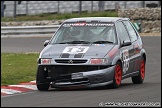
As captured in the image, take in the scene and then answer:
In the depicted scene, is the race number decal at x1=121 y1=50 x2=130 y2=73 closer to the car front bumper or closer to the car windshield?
the car windshield

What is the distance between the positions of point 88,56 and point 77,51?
0.30 m

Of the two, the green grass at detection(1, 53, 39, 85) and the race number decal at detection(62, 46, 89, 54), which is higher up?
the race number decal at detection(62, 46, 89, 54)

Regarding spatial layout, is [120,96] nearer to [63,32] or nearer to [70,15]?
[63,32]

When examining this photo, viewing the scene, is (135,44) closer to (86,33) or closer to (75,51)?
(86,33)

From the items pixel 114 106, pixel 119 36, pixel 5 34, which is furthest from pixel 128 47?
pixel 5 34

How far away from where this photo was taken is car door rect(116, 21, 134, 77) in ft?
47.5

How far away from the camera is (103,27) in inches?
582

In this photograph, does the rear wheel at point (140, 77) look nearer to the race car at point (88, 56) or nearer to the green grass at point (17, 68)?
the race car at point (88, 56)

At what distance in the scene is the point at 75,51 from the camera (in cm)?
1366

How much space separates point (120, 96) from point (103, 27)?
10.0ft

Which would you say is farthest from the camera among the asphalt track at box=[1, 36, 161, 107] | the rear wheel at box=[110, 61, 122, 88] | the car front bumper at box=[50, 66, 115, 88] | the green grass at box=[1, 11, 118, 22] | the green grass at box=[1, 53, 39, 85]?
the green grass at box=[1, 11, 118, 22]

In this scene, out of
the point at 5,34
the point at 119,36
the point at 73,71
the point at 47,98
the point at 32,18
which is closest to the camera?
the point at 47,98

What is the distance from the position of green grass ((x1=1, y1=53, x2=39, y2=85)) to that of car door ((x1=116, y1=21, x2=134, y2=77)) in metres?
2.52

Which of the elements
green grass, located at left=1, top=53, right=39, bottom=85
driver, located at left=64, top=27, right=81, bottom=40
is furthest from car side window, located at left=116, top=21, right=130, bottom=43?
green grass, located at left=1, top=53, right=39, bottom=85
